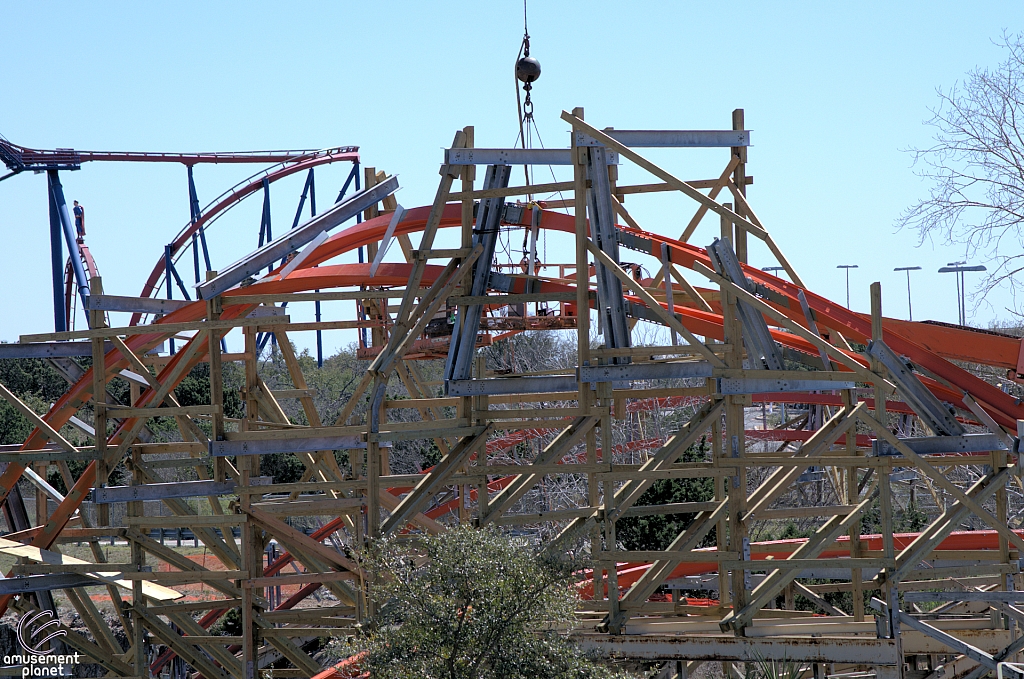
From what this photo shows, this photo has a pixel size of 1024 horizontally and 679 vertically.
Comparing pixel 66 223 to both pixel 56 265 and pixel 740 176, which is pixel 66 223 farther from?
pixel 740 176

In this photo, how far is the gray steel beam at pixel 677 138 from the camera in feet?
35.7

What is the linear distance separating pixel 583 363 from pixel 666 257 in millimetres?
1222

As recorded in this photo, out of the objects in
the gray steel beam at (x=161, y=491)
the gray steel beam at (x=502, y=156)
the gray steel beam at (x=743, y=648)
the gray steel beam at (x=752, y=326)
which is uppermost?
the gray steel beam at (x=502, y=156)

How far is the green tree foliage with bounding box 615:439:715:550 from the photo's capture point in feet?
63.8

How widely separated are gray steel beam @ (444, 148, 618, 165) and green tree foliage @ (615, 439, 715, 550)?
9047mm

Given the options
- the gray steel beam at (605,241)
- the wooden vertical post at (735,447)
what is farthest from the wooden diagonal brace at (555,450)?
the wooden vertical post at (735,447)

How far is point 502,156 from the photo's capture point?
37.0 ft

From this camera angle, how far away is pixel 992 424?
990cm

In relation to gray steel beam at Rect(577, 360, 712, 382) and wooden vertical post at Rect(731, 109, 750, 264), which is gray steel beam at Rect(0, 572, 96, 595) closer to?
gray steel beam at Rect(577, 360, 712, 382)

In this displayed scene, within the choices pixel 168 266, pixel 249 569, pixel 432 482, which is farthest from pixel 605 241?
pixel 168 266

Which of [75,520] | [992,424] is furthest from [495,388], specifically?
[75,520]

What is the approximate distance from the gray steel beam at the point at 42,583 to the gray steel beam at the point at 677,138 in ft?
23.1

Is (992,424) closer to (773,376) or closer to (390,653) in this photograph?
(773,376)

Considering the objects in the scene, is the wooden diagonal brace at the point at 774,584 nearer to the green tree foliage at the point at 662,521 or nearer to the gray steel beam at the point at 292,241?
the gray steel beam at the point at 292,241
